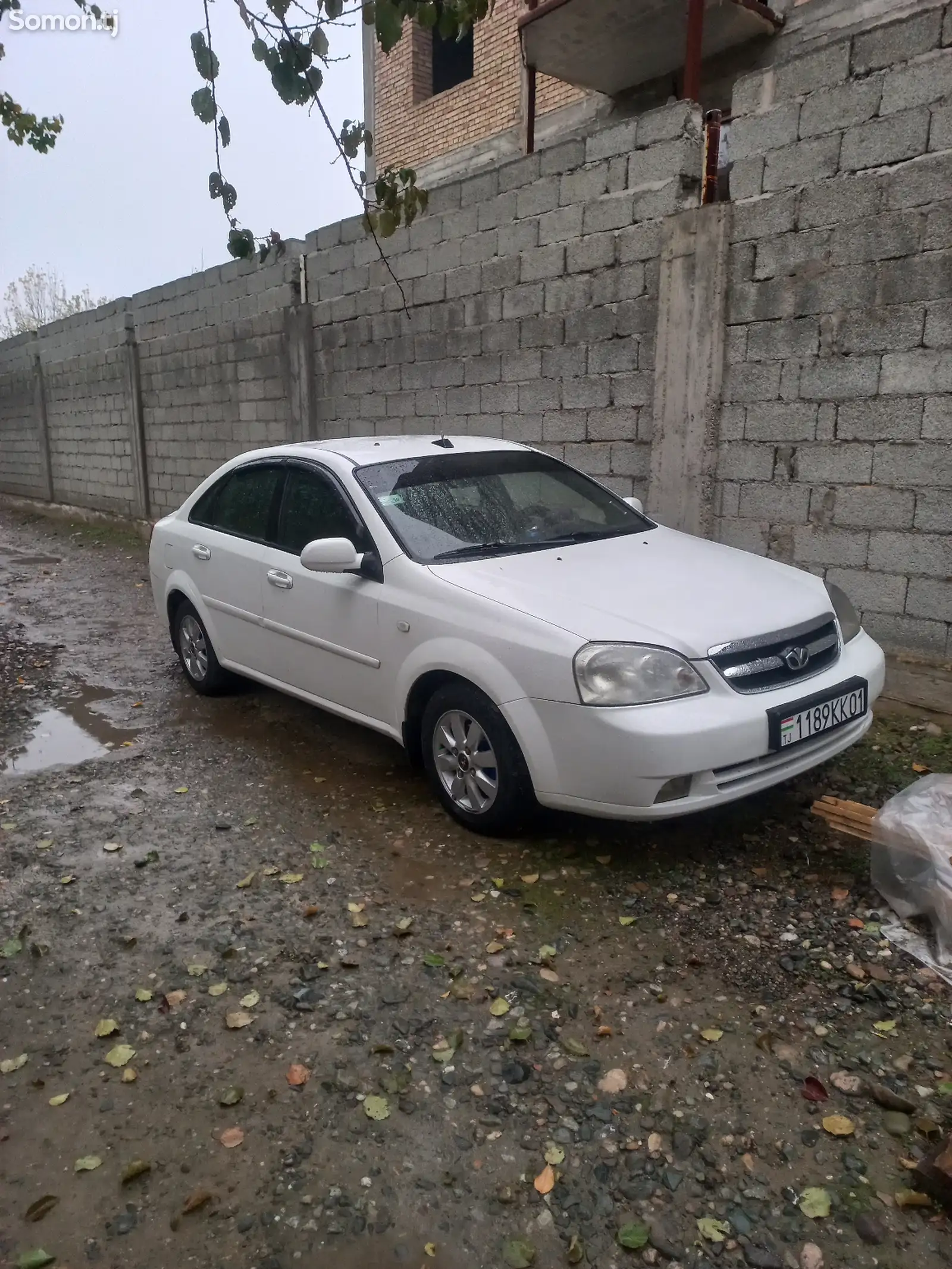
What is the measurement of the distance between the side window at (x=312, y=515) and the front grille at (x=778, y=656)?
173 cm

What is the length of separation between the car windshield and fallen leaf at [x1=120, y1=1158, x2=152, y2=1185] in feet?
7.77

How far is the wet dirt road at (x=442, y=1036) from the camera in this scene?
196 cm

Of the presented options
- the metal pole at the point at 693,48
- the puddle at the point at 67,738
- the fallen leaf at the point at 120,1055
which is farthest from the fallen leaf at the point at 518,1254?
the metal pole at the point at 693,48

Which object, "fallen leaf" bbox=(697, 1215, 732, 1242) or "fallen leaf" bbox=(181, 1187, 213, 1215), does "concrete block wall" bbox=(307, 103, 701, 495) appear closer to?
"fallen leaf" bbox=(697, 1215, 732, 1242)

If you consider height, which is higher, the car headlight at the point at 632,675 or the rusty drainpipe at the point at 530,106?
the rusty drainpipe at the point at 530,106

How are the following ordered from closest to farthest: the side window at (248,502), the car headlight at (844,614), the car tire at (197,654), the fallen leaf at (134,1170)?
the fallen leaf at (134,1170) → the car headlight at (844,614) → the side window at (248,502) → the car tire at (197,654)

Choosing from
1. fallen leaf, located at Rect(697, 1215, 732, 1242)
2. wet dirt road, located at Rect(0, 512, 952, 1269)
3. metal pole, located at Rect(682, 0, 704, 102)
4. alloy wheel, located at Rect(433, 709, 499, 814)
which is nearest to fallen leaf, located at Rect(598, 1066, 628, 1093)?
wet dirt road, located at Rect(0, 512, 952, 1269)

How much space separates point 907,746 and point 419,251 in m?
5.79

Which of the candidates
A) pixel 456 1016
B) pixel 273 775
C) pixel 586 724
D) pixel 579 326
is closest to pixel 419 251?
pixel 579 326

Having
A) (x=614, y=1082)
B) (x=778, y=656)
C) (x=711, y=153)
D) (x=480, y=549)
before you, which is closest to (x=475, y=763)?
(x=480, y=549)

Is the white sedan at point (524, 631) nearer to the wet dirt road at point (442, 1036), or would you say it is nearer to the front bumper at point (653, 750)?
the front bumper at point (653, 750)

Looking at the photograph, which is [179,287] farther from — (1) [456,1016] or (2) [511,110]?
(1) [456,1016]

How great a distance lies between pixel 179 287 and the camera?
1179 centimetres

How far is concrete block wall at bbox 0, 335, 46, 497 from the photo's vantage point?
56.7 ft
